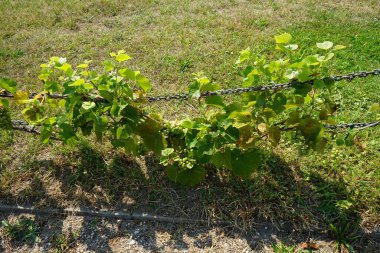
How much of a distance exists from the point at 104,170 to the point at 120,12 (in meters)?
3.59

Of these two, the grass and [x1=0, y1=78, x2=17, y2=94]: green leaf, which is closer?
[x1=0, y1=78, x2=17, y2=94]: green leaf

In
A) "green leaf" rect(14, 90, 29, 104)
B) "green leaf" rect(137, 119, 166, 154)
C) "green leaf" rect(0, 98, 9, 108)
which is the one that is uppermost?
"green leaf" rect(14, 90, 29, 104)

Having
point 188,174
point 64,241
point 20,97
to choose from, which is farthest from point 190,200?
point 20,97

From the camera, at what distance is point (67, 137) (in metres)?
2.72

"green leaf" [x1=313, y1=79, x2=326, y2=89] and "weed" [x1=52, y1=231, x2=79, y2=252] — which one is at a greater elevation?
"green leaf" [x1=313, y1=79, x2=326, y2=89]

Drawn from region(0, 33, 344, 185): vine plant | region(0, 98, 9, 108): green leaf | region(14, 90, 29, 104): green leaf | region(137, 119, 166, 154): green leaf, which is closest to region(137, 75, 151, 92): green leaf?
region(0, 33, 344, 185): vine plant

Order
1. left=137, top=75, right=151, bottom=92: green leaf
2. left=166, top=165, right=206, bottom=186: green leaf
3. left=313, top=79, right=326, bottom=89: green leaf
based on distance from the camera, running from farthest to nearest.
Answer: left=166, top=165, right=206, bottom=186: green leaf < left=137, top=75, right=151, bottom=92: green leaf < left=313, top=79, right=326, bottom=89: green leaf

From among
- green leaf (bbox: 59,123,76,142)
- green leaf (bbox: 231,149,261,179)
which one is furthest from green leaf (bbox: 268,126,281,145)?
green leaf (bbox: 59,123,76,142)

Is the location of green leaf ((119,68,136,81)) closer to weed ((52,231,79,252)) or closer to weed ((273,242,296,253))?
weed ((52,231,79,252))

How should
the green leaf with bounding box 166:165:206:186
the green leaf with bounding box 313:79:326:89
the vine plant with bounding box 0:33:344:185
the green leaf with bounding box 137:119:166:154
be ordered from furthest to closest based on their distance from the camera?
the green leaf with bounding box 166:165:206:186 → the green leaf with bounding box 137:119:166:154 → the vine plant with bounding box 0:33:344:185 → the green leaf with bounding box 313:79:326:89

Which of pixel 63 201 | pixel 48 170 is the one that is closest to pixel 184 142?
pixel 63 201

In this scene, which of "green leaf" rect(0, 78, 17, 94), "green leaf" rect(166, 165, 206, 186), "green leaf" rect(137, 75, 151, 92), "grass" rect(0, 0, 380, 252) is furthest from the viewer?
"grass" rect(0, 0, 380, 252)

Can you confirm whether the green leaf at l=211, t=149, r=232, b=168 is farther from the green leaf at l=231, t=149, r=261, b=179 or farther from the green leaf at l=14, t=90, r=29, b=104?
the green leaf at l=14, t=90, r=29, b=104

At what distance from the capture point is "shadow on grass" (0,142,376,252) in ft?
9.23
